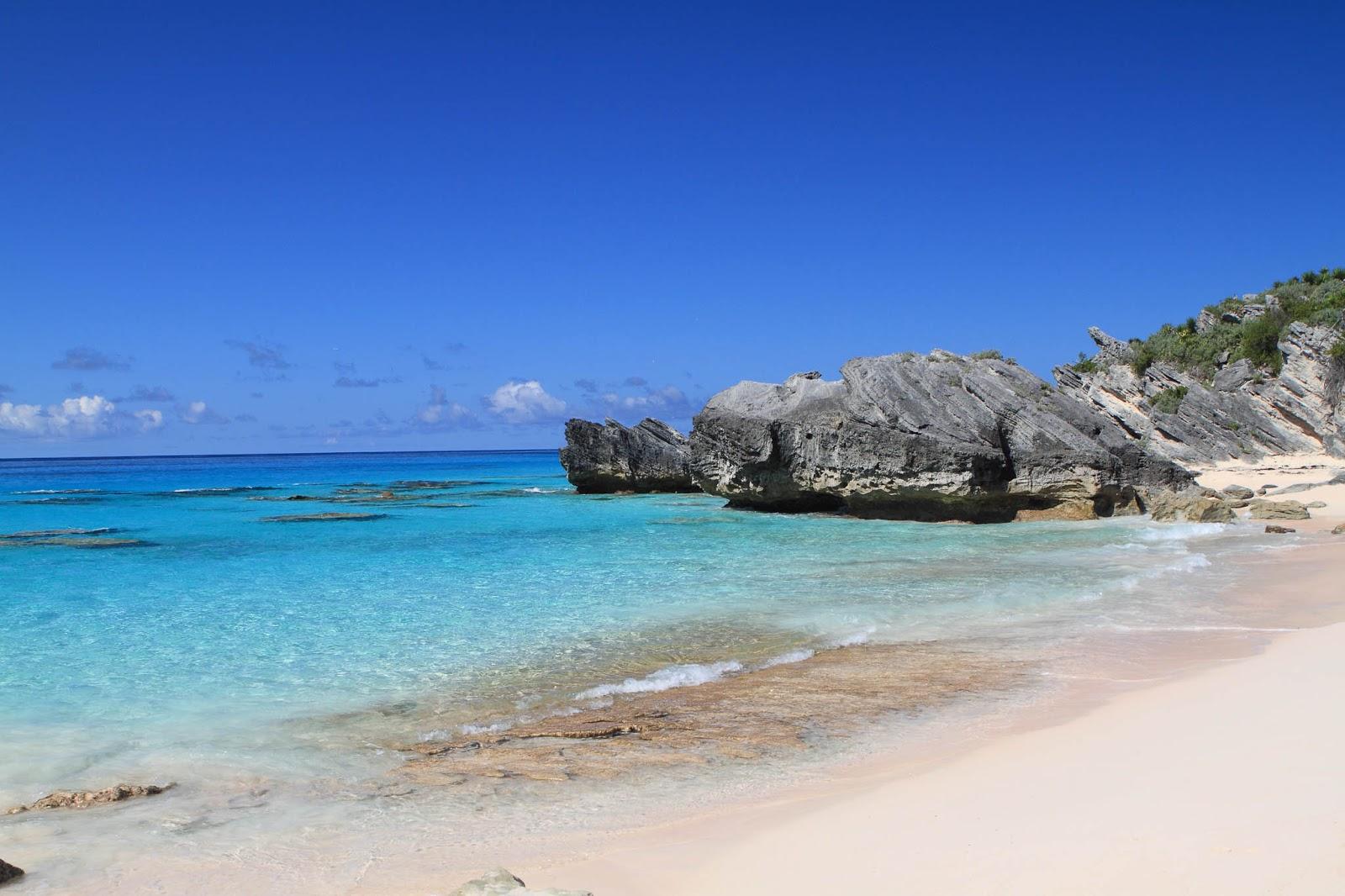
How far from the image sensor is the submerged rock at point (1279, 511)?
22141 millimetres

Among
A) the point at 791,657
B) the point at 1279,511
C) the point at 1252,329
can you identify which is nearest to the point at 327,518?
the point at 791,657

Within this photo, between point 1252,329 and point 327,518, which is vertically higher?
point 1252,329

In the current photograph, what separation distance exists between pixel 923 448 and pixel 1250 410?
22380mm

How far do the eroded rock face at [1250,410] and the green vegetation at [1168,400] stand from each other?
22 cm

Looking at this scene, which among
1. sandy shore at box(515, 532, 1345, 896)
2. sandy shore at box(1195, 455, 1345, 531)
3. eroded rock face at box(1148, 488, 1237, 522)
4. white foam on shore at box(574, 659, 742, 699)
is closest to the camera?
sandy shore at box(515, 532, 1345, 896)

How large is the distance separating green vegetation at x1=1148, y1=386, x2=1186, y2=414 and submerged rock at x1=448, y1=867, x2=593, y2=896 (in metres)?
44.0

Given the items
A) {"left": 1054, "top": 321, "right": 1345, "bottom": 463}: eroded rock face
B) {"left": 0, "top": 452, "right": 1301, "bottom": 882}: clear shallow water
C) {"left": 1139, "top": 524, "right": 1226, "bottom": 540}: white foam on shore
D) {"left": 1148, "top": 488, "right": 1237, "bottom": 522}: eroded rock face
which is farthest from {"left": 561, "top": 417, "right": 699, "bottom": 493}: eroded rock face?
{"left": 1139, "top": 524, "right": 1226, "bottom": 540}: white foam on shore

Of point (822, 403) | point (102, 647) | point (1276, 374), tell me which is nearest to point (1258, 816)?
point (102, 647)

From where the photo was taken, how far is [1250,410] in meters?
38.9

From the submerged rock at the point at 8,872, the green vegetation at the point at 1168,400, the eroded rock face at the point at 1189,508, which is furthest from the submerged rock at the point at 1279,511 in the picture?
the submerged rock at the point at 8,872

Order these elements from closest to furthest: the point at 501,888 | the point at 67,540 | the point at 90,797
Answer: the point at 501,888 → the point at 90,797 → the point at 67,540

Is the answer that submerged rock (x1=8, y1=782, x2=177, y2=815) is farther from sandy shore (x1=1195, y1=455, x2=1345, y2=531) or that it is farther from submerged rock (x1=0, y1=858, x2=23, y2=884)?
sandy shore (x1=1195, y1=455, x2=1345, y2=531)

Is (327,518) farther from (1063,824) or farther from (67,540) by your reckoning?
(1063,824)

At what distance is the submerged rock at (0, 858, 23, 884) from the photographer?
4434mm
